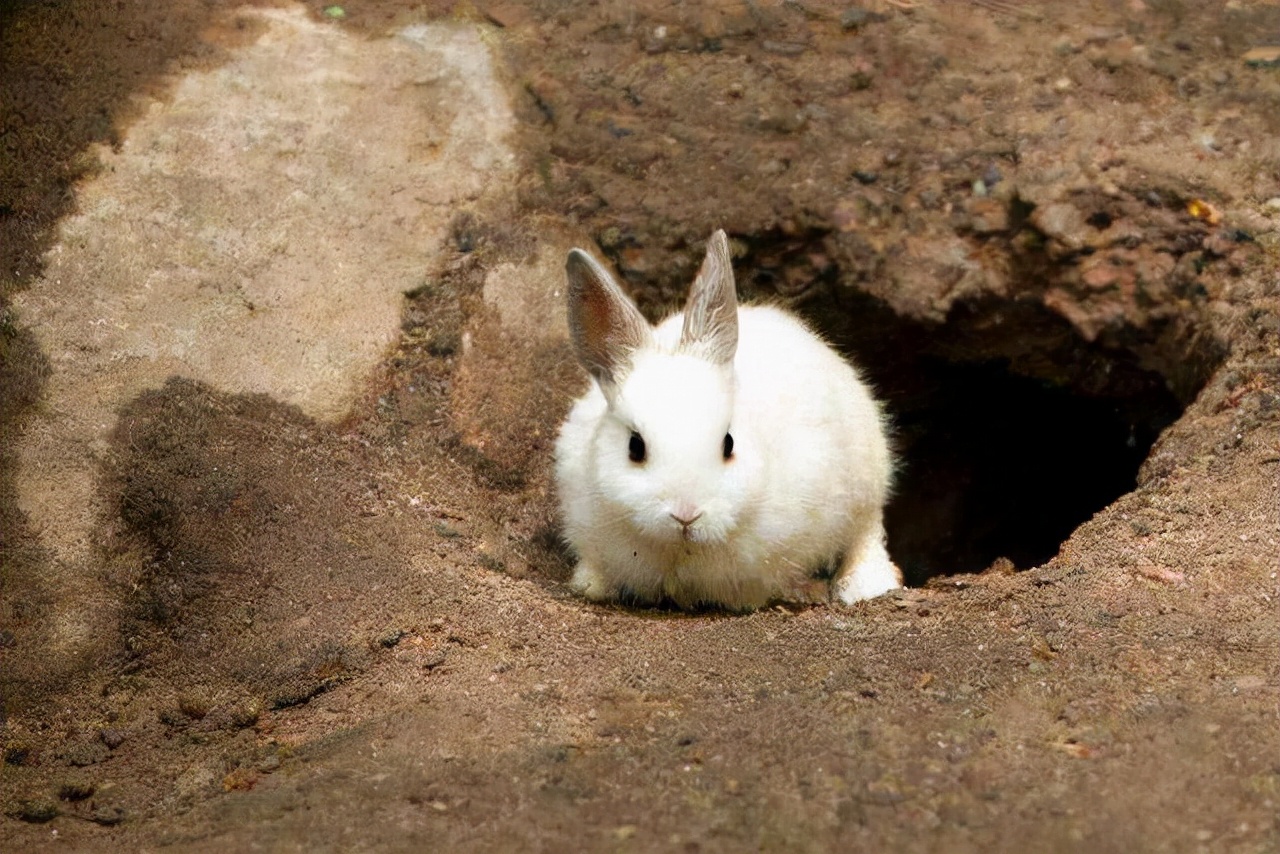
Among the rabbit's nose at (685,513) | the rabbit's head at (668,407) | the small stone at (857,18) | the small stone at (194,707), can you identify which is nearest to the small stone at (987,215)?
the small stone at (857,18)

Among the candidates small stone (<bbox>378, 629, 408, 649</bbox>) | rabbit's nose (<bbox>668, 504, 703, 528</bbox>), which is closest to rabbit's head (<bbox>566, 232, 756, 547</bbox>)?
rabbit's nose (<bbox>668, 504, 703, 528</bbox>)

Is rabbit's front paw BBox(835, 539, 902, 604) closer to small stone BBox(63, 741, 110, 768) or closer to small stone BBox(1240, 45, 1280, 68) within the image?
small stone BBox(63, 741, 110, 768)

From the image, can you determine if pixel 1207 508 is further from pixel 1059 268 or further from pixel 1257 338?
pixel 1059 268

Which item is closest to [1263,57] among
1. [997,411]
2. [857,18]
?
[857,18]

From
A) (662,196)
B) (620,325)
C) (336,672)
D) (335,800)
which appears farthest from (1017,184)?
(335,800)

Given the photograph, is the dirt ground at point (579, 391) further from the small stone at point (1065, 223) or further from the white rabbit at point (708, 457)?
the white rabbit at point (708, 457)

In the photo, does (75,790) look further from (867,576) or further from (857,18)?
(857,18)

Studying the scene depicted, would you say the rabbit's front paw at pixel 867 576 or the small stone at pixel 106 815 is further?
the rabbit's front paw at pixel 867 576
